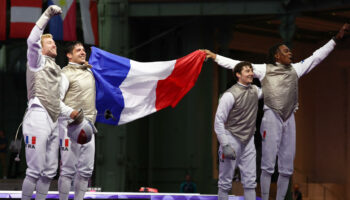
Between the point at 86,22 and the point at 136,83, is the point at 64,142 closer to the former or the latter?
the point at 136,83

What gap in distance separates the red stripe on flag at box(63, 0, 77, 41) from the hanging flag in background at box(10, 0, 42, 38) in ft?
2.47

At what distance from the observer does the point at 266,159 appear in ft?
33.3

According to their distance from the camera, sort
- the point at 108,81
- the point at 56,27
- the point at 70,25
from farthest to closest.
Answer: the point at 70,25 → the point at 56,27 → the point at 108,81

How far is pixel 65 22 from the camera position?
688 inches

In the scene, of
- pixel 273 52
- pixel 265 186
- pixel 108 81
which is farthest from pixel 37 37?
pixel 265 186

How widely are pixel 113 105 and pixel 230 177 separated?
2.09m

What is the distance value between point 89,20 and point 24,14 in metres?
1.55

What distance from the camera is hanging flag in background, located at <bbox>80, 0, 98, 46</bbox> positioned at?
1789 centimetres

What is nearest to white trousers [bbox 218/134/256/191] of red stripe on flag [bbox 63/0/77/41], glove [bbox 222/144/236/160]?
glove [bbox 222/144/236/160]

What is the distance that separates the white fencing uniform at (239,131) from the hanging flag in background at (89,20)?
28.0 feet

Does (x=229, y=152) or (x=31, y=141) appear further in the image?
(x=229, y=152)

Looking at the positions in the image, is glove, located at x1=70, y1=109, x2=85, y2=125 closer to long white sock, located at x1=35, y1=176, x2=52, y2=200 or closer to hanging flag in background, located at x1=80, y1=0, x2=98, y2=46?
long white sock, located at x1=35, y1=176, x2=52, y2=200

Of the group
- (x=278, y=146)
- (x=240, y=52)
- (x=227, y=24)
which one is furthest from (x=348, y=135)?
(x=278, y=146)

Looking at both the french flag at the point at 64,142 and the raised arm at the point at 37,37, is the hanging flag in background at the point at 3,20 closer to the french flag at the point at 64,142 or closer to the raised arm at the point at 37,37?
the french flag at the point at 64,142
